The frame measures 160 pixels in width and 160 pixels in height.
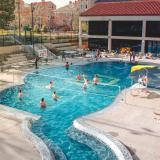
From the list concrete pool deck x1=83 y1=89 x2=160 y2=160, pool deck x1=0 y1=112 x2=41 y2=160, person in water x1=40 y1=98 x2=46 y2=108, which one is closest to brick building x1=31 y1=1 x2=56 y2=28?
person in water x1=40 y1=98 x2=46 y2=108

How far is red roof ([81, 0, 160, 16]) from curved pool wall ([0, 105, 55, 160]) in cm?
3460

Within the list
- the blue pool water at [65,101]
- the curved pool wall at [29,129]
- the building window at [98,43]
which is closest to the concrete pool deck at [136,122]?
the blue pool water at [65,101]

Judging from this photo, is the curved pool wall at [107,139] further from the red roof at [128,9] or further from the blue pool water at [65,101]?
the red roof at [128,9]

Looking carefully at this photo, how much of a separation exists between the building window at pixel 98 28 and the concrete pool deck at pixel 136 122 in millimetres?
32445

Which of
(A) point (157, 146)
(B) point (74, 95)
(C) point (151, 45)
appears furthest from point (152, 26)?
(A) point (157, 146)

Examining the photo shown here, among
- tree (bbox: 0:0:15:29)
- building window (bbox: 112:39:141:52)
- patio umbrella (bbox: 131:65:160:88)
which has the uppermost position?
tree (bbox: 0:0:15:29)

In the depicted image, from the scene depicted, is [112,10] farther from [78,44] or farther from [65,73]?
[65,73]

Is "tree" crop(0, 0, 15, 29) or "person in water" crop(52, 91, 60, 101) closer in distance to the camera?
"person in water" crop(52, 91, 60, 101)

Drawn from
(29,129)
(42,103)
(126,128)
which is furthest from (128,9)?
(29,129)

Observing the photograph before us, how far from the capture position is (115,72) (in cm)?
3759

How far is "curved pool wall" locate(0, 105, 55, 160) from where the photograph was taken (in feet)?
45.4

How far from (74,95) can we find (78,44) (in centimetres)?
3435

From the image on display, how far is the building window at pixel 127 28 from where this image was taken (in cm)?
5038

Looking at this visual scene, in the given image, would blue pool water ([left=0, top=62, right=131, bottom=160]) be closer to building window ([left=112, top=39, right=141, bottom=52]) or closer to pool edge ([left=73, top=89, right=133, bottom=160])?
pool edge ([left=73, top=89, right=133, bottom=160])
